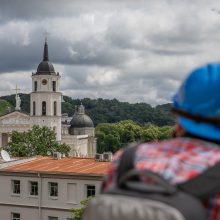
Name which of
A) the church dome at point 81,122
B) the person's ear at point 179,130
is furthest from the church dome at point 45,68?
the person's ear at point 179,130

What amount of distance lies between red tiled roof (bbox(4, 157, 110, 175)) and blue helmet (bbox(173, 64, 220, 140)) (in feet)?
116

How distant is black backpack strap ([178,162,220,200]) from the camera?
2105mm

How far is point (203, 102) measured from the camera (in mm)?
2332

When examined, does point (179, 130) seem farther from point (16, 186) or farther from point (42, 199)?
point (16, 186)

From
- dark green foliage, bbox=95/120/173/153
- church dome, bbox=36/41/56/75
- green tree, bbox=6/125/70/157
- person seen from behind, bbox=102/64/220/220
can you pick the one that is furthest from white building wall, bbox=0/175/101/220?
dark green foliage, bbox=95/120/173/153

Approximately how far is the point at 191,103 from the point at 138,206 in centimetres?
49

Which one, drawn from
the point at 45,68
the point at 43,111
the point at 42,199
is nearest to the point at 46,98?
the point at 43,111

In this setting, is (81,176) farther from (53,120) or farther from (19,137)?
(53,120)

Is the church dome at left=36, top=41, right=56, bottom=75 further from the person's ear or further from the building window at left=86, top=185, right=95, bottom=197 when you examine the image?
the person's ear

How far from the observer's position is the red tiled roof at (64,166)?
128 ft

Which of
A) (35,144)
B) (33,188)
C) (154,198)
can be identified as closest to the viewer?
(154,198)

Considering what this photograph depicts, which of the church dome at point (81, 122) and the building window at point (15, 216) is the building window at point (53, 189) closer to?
the building window at point (15, 216)

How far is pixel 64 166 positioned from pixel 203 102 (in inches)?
1538

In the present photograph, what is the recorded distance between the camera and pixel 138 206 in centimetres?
209
